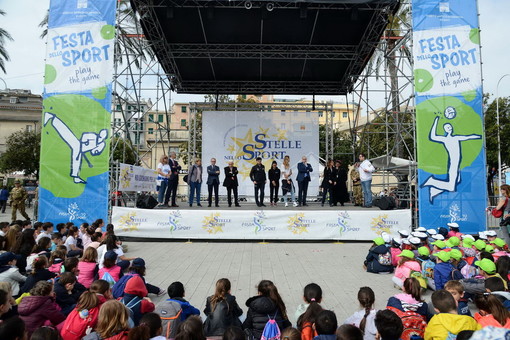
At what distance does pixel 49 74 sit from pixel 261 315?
35.2 ft

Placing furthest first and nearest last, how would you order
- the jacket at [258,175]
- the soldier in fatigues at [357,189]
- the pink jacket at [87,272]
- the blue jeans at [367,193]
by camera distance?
the soldier in fatigues at [357,189] → the jacket at [258,175] → the blue jeans at [367,193] → the pink jacket at [87,272]

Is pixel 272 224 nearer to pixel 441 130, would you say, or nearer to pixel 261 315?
pixel 441 130

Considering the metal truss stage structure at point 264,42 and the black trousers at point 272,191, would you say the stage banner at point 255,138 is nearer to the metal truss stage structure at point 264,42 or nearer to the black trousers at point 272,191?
the metal truss stage structure at point 264,42

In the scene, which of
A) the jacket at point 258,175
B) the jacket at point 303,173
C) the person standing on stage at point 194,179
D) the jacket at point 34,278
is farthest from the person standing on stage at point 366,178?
the jacket at point 34,278

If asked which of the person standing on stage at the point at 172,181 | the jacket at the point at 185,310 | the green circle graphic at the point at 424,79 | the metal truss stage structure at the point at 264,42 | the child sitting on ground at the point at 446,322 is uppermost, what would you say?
the metal truss stage structure at the point at 264,42

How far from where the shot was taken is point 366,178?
13.2 meters

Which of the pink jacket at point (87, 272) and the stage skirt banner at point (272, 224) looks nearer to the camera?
the pink jacket at point (87, 272)

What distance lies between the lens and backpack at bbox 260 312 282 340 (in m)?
3.19

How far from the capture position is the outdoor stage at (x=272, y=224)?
35.1 feet

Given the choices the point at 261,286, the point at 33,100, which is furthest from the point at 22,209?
the point at 33,100

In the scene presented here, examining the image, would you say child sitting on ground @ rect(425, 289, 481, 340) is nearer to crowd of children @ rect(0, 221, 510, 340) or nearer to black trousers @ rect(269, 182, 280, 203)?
crowd of children @ rect(0, 221, 510, 340)

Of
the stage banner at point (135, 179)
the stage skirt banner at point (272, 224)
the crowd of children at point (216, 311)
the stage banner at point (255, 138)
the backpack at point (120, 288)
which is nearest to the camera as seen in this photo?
the crowd of children at point (216, 311)

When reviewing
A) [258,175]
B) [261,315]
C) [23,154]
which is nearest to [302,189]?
[258,175]

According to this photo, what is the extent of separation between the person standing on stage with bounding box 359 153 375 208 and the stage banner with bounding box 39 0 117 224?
824 cm
